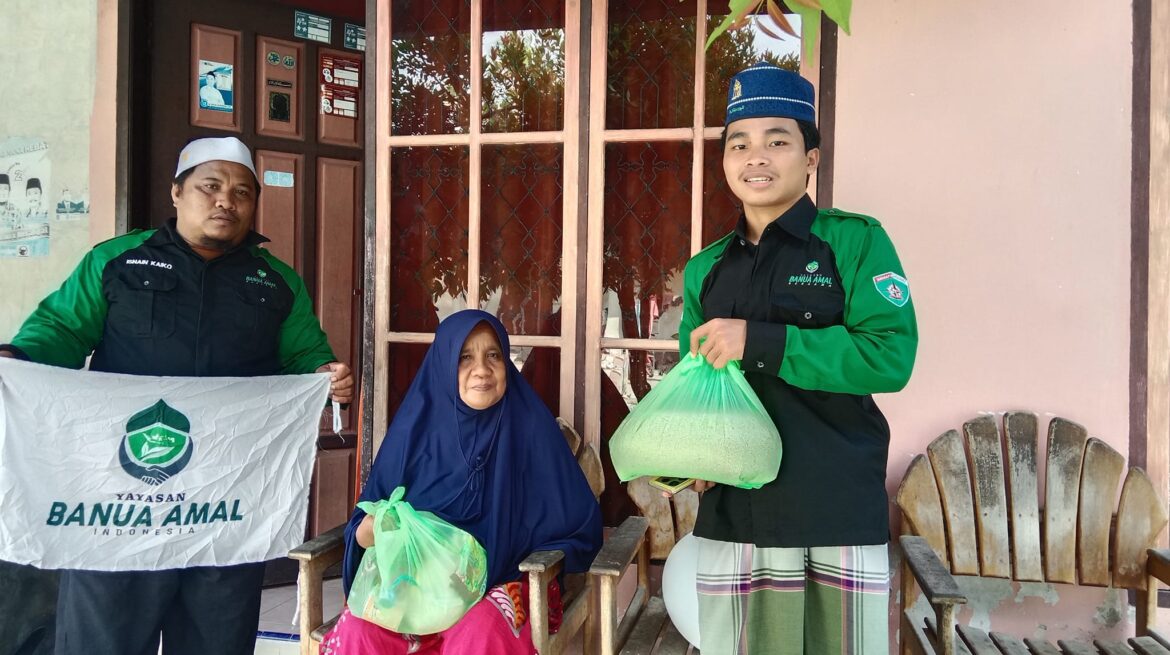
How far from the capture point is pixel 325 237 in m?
3.63

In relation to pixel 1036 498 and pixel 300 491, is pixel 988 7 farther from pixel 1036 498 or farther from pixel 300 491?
pixel 300 491

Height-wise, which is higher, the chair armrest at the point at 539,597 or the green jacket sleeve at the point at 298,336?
the green jacket sleeve at the point at 298,336

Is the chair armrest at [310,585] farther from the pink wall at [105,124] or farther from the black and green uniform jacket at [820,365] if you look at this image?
the pink wall at [105,124]

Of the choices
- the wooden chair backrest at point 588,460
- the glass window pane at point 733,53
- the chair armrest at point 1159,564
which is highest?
the glass window pane at point 733,53

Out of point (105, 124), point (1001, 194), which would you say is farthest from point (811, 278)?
point (105, 124)

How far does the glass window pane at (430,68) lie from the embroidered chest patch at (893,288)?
1923 mm

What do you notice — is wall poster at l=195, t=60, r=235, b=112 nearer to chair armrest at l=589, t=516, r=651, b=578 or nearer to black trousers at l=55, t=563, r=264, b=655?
black trousers at l=55, t=563, r=264, b=655

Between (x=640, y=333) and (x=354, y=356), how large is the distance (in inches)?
66.5

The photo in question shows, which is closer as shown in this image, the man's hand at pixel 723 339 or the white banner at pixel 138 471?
the man's hand at pixel 723 339

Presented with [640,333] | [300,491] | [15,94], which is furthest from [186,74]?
[640,333]

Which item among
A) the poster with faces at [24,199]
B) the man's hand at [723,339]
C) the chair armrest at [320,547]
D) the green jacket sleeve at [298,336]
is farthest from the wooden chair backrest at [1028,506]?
the poster with faces at [24,199]

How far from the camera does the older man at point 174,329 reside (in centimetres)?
213

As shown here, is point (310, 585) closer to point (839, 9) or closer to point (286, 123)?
point (839, 9)

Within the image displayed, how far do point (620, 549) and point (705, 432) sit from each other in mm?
806
